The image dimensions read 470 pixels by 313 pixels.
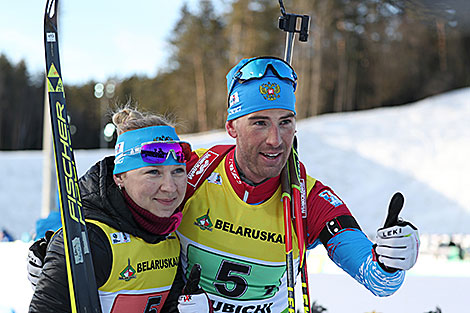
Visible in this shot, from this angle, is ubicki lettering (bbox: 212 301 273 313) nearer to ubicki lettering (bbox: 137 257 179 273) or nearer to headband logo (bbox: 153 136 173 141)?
→ ubicki lettering (bbox: 137 257 179 273)

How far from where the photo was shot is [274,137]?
2.17 m

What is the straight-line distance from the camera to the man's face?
86.5 inches

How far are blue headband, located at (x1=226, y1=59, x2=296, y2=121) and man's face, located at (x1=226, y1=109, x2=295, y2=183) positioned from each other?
0.03 meters

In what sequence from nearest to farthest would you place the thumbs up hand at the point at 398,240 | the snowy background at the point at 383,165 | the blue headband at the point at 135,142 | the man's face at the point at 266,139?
the thumbs up hand at the point at 398,240 < the blue headband at the point at 135,142 < the man's face at the point at 266,139 < the snowy background at the point at 383,165

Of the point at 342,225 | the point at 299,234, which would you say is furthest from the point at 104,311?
the point at 342,225

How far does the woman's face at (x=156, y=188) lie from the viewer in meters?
2.02

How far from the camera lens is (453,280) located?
342 cm

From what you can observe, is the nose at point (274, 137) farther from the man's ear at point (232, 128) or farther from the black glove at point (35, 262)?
the black glove at point (35, 262)

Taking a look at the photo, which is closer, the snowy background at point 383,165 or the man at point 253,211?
the man at point 253,211

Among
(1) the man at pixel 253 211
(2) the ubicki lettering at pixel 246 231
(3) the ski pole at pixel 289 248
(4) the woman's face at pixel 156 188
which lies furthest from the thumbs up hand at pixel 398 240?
(4) the woman's face at pixel 156 188

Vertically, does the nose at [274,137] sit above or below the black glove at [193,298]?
above

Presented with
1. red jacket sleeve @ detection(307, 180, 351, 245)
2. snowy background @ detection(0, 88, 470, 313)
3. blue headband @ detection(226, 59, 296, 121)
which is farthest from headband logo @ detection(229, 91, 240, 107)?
snowy background @ detection(0, 88, 470, 313)

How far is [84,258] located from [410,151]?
633 inches

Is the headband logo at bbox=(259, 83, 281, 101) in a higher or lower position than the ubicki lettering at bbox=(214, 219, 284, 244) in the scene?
higher
